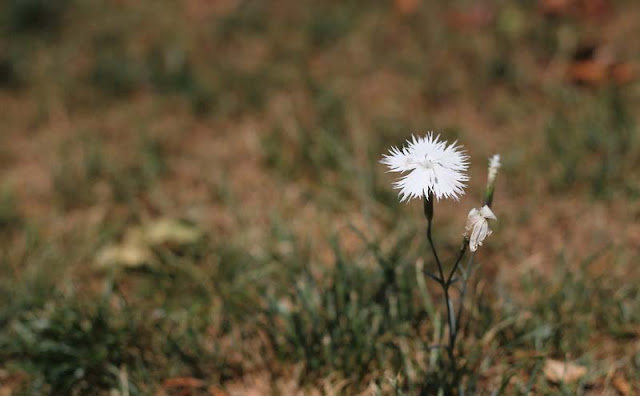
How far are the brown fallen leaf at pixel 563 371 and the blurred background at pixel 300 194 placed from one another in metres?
0.02

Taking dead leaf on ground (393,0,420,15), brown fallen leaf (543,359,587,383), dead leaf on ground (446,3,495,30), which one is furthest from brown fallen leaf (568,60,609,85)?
brown fallen leaf (543,359,587,383)

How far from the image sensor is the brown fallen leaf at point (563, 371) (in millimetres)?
1541

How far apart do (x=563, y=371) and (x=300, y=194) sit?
4.42ft

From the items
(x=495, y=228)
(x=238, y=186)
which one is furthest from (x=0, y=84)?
(x=495, y=228)

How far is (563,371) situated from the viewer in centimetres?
→ 152

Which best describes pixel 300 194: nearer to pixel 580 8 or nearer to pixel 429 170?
pixel 429 170

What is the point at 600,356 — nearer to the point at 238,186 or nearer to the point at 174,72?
the point at 238,186

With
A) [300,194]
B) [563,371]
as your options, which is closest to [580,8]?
[300,194]

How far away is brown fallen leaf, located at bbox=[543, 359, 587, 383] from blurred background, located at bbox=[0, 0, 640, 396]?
2 centimetres

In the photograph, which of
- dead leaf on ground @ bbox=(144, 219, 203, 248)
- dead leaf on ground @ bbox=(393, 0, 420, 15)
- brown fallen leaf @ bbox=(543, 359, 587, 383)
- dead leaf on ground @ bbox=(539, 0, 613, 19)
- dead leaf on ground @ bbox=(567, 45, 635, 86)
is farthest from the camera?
dead leaf on ground @ bbox=(393, 0, 420, 15)

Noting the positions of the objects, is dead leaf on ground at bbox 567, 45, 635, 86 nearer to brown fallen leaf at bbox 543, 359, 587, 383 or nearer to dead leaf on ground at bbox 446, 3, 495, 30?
dead leaf on ground at bbox 446, 3, 495, 30

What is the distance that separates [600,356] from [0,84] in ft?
11.9

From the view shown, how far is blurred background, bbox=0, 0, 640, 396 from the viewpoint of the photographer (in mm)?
1695

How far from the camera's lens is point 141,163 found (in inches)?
108
